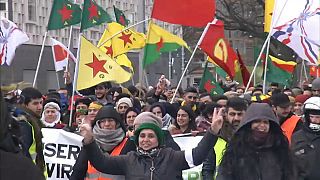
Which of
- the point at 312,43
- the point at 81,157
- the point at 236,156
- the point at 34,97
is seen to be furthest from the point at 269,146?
the point at 312,43

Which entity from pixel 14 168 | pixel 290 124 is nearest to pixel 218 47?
pixel 290 124

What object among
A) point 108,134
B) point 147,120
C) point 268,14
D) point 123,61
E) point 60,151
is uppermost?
point 268,14

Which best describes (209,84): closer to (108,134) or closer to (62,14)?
(62,14)

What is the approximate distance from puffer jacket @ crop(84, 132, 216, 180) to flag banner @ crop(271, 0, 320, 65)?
5.85 metres

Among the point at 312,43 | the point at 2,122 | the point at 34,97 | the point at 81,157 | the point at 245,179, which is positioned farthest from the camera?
the point at 312,43

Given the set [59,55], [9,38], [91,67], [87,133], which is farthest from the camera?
[59,55]

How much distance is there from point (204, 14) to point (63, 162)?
16.5 feet

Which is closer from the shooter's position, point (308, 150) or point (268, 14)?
point (308, 150)

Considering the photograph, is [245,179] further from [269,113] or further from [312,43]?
[312,43]

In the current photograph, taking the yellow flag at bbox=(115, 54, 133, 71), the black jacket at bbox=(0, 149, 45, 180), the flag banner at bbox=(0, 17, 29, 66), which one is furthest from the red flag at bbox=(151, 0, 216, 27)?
the black jacket at bbox=(0, 149, 45, 180)

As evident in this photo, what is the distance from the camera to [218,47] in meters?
11.2

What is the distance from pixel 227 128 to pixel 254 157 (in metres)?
1.12

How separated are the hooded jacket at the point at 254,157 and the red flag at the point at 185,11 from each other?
6.28 m

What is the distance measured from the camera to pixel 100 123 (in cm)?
587
